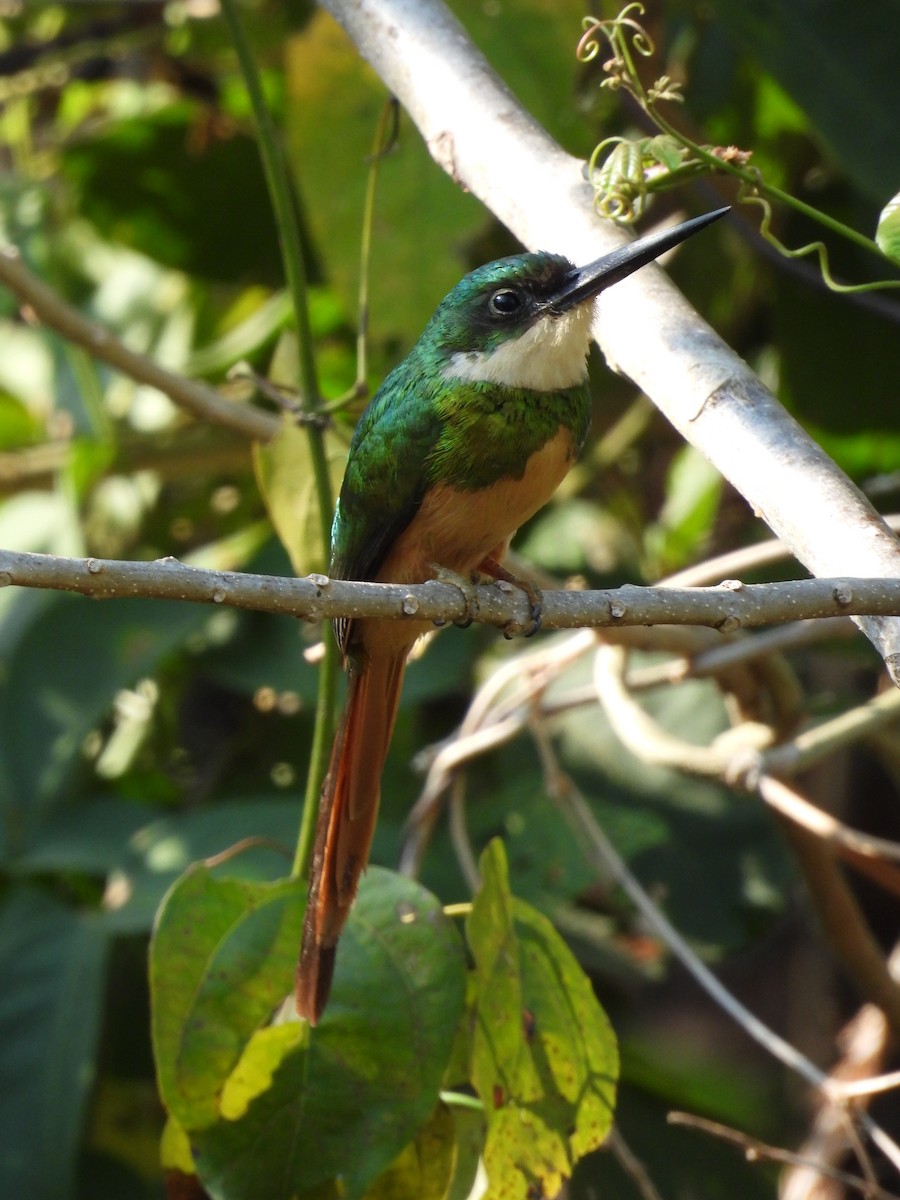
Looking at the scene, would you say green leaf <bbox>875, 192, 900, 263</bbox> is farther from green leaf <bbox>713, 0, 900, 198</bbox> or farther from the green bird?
green leaf <bbox>713, 0, 900, 198</bbox>

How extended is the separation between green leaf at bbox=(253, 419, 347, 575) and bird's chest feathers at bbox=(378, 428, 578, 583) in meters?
0.12

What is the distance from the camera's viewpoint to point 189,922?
1.33 metres

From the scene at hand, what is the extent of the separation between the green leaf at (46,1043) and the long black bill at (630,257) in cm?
115

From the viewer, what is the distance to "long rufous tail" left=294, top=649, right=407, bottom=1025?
1.29 meters

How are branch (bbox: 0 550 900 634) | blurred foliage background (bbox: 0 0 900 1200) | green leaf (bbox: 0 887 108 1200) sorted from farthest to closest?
blurred foliage background (bbox: 0 0 900 1200), green leaf (bbox: 0 887 108 1200), branch (bbox: 0 550 900 634)

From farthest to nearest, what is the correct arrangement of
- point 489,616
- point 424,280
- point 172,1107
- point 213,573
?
point 424,280 → point 172,1107 → point 489,616 → point 213,573

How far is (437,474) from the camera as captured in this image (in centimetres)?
138

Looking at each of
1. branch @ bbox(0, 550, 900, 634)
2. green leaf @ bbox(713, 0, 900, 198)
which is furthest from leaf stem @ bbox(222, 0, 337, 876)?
green leaf @ bbox(713, 0, 900, 198)

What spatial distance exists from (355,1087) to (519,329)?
76cm

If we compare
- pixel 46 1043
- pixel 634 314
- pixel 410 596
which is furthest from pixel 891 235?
pixel 46 1043

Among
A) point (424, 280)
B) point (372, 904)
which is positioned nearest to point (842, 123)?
point (424, 280)

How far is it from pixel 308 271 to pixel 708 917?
1.36 meters

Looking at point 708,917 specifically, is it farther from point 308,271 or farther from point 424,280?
point 308,271

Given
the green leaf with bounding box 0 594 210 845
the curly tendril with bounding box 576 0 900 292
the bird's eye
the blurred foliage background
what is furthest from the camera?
the green leaf with bounding box 0 594 210 845
